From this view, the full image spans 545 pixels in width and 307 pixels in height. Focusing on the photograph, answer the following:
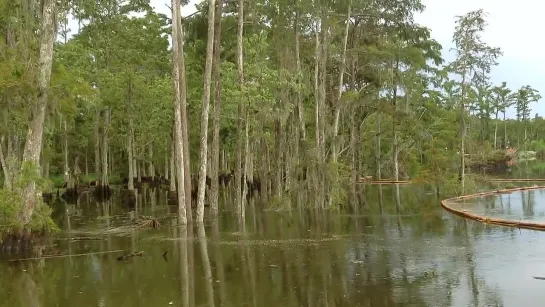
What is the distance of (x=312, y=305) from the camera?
7516 millimetres

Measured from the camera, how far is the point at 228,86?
2023cm

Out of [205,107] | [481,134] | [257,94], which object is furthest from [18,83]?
[481,134]

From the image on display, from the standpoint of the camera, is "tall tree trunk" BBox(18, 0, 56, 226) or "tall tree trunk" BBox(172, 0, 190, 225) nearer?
"tall tree trunk" BBox(18, 0, 56, 226)

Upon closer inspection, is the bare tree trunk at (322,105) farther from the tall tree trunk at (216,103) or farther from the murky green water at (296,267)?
the murky green water at (296,267)

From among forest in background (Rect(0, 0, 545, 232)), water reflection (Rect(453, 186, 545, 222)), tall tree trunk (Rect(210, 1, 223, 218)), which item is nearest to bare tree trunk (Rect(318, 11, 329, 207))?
forest in background (Rect(0, 0, 545, 232))

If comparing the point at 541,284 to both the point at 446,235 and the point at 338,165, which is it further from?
the point at 338,165

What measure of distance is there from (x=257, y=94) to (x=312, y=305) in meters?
12.8

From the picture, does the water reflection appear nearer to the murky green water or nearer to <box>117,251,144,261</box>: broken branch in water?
the murky green water

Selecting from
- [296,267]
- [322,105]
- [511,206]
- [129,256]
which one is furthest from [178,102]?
[511,206]

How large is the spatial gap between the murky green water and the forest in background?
277cm

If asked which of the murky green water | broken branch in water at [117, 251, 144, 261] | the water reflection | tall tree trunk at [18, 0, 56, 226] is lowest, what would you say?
the murky green water

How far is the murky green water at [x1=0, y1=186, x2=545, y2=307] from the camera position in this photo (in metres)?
8.02

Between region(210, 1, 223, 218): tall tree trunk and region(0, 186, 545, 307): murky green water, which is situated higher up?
region(210, 1, 223, 218): tall tree trunk

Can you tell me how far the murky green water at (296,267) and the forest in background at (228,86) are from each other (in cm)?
277
